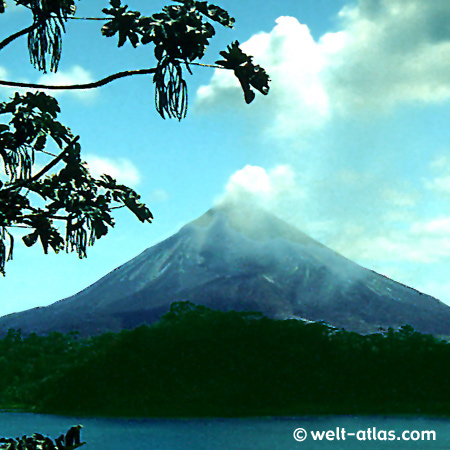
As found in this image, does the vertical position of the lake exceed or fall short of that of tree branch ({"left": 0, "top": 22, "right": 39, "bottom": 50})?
it falls short

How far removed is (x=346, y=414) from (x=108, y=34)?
114 meters

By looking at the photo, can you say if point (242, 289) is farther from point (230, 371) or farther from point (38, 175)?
point (38, 175)

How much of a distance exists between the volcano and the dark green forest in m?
9.79

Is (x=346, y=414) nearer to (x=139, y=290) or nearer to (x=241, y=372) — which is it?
(x=241, y=372)

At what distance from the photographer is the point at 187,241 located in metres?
178

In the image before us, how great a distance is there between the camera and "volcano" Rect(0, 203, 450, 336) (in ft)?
468

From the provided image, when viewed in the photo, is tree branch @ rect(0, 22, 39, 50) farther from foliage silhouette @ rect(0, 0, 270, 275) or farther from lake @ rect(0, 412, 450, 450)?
lake @ rect(0, 412, 450, 450)

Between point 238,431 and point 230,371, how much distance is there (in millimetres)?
21734

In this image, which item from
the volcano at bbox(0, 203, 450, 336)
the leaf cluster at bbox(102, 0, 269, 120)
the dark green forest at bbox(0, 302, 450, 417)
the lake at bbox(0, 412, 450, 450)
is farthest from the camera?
the volcano at bbox(0, 203, 450, 336)

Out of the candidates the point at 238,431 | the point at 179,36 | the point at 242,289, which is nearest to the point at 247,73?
the point at 179,36

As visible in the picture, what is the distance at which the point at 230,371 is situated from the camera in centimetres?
11938

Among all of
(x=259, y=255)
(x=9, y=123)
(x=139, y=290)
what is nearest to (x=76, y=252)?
(x=9, y=123)

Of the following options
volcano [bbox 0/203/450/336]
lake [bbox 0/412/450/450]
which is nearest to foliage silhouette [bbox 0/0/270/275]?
lake [bbox 0/412/450/450]

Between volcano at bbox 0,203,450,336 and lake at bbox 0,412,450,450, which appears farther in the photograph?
volcano at bbox 0,203,450,336
